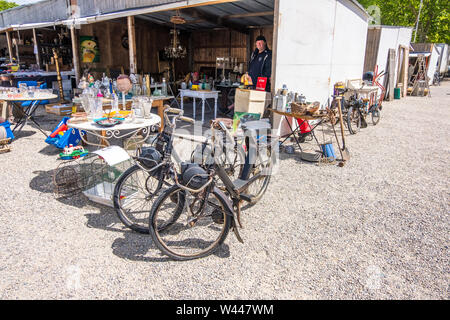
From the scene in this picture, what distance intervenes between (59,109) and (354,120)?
7217 millimetres

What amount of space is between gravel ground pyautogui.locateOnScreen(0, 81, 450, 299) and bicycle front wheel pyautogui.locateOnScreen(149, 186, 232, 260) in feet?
0.42

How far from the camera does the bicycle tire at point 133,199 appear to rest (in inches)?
114

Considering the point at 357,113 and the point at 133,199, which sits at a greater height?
the point at 357,113

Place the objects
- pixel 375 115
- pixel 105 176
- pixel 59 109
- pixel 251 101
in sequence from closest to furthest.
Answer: pixel 105 176 → pixel 251 101 → pixel 59 109 → pixel 375 115

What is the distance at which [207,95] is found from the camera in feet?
26.2

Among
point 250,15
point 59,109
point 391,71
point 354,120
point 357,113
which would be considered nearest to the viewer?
point 59,109

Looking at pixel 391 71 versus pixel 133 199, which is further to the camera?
pixel 391 71

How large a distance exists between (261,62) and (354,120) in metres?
2.94

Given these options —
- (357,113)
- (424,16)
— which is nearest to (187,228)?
(357,113)

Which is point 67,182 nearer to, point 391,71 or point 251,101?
point 251,101

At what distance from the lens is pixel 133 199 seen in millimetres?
3562

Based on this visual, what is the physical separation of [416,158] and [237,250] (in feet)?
14.8

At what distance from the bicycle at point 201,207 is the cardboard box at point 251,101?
2557 millimetres

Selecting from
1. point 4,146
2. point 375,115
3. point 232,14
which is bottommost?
point 4,146
